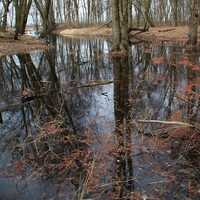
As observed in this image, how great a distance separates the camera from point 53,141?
704cm

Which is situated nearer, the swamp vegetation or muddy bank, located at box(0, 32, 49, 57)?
the swamp vegetation

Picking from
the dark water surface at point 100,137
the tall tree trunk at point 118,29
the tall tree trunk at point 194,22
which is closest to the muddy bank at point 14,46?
the tall tree trunk at point 118,29

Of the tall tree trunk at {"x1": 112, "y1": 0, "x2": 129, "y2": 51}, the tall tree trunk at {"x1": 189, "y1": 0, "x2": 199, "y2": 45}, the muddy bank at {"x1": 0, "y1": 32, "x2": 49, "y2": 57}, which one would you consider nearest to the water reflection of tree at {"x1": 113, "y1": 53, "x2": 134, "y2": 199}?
the tall tree trunk at {"x1": 112, "y1": 0, "x2": 129, "y2": 51}

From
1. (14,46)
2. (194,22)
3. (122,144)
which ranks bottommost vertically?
(122,144)

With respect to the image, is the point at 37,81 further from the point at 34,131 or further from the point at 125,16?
the point at 125,16

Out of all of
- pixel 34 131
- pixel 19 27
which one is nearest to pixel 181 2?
pixel 19 27

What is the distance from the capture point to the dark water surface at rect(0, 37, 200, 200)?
5.30 metres

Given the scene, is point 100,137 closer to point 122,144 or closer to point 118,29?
point 122,144

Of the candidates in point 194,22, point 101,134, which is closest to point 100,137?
point 101,134

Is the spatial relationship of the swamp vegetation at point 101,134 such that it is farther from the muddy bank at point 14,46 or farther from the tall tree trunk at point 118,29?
the muddy bank at point 14,46

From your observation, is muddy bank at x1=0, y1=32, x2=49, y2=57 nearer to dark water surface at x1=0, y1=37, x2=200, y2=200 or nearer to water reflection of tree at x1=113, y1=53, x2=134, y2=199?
dark water surface at x1=0, y1=37, x2=200, y2=200

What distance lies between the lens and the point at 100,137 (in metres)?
7.14

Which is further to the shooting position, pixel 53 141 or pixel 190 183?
pixel 53 141

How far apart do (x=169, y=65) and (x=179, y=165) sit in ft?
33.2
